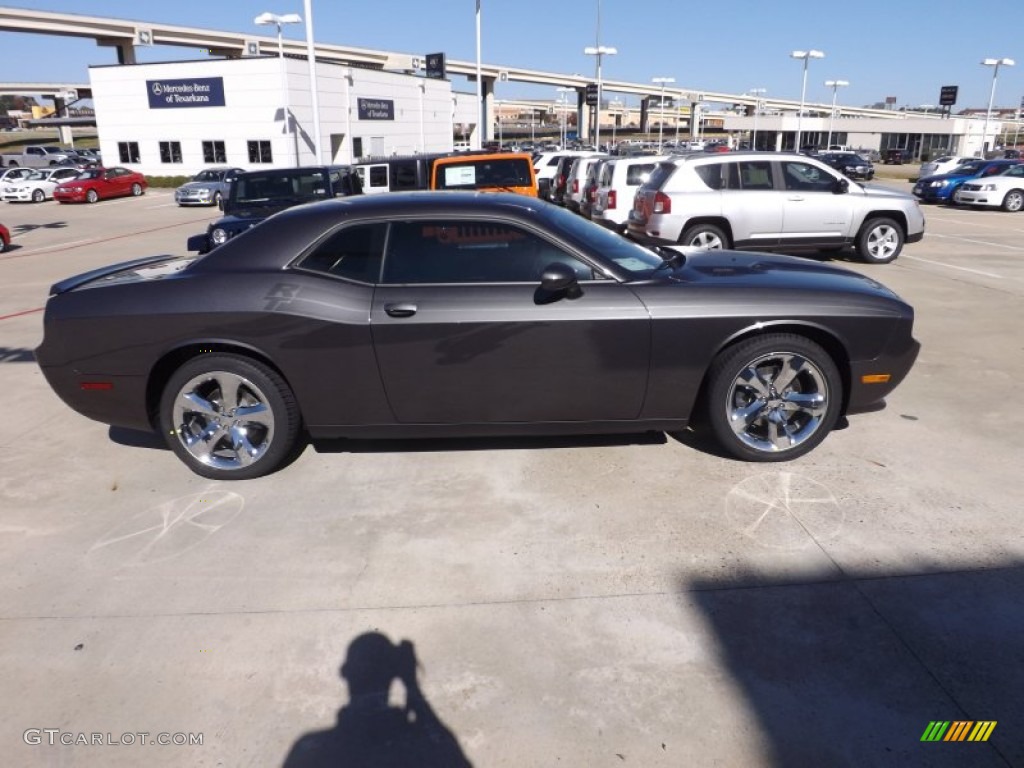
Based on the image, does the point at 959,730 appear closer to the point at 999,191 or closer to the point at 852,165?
the point at 999,191

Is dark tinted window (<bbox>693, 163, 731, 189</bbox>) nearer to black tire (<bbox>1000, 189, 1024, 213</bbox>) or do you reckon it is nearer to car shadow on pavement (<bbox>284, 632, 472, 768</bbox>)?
car shadow on pavement (<bbox>284, 632, 472, 768</bbox>)

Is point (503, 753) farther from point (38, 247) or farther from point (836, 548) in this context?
point (38, 247)

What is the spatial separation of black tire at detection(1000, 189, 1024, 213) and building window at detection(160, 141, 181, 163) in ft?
137

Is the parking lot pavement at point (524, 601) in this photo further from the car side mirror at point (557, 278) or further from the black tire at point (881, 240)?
the black tire at point (881, 240)

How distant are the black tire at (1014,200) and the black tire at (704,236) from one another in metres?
14.7

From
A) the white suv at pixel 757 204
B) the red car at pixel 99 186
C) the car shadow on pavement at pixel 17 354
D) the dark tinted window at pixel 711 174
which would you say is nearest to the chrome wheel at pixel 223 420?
the car shadow on pavement at pixel 17 354

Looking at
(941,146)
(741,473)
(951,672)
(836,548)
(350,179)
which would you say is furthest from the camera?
(941,146)

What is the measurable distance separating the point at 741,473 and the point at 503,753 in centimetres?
239

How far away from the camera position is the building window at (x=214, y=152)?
43.5 meters

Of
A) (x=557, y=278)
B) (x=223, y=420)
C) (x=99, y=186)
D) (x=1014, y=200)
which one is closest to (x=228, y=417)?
(x=223, y=420)

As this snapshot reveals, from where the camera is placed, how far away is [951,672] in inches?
104

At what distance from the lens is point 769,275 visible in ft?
14.5

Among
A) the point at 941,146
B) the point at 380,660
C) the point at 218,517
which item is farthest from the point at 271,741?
the point at 941,146

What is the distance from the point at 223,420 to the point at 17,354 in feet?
14.1
